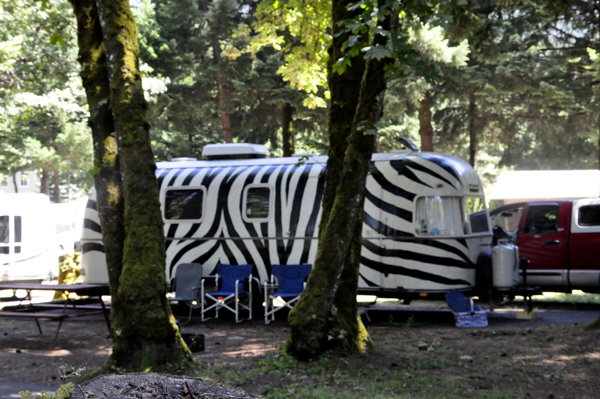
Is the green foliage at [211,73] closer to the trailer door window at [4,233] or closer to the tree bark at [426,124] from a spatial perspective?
the tree bark at [426,124]

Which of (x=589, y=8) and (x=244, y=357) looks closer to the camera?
(x=244, y=357)

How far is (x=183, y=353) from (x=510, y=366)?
3592 millimetres

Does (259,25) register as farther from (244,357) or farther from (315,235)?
(244,357)

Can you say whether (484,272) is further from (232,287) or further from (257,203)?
(232,287)

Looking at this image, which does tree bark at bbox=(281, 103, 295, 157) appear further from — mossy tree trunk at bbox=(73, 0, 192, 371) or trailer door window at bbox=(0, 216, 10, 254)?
mossy tree trunk at bbox=(73, 0, 192, 371)

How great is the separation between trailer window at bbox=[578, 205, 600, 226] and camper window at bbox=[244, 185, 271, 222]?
5917 mm

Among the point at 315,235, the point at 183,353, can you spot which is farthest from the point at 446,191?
the point at 183,353

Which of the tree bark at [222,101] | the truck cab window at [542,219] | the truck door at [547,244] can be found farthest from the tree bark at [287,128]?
the truck door at [547,244]

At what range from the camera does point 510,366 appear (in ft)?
23.5

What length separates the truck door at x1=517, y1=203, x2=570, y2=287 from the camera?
12.2 meters

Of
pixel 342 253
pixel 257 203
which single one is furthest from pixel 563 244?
pixel 342 253

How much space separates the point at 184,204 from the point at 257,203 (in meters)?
1.47

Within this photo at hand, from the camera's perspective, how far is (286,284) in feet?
36.6

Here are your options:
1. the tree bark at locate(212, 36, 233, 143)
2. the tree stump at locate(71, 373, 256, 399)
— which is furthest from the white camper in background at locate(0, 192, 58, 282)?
the tree stump at locate(71, 373, 256, 399)
